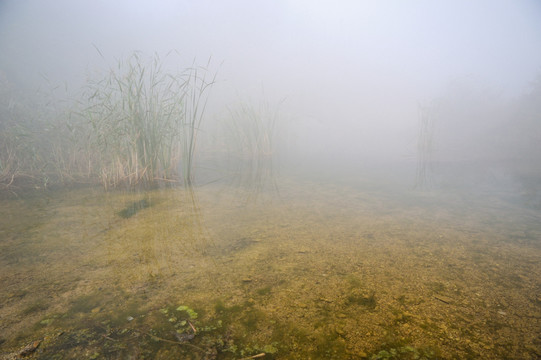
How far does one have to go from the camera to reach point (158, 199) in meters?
2.11

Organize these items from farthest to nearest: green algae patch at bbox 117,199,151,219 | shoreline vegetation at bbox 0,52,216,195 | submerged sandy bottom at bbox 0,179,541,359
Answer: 1. shoreline vegetation at bbox 0,52,216,195
2. green algae patch at bbox 117,199,151,219
3. submerged sandy bottom at bbox 0,179,541,359

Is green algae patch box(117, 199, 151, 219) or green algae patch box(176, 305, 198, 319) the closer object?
green algae patch box(176, 305, 198, 319)

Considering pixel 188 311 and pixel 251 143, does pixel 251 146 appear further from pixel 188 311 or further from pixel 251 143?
pixel 188 311

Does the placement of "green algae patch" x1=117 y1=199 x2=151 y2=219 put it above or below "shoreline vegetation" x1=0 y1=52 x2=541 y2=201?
below

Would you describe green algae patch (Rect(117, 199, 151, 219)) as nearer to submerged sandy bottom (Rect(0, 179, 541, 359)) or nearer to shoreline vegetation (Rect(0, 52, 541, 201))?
submerged sandy bottom (Rect(0, 179, 541, 359))

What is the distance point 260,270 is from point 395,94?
16697 millimetres

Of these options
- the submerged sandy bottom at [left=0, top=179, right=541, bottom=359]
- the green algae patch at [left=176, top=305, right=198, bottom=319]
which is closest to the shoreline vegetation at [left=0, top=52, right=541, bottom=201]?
the submerged sandy bottom at [left=0, top=179, right=541, bottom=359]

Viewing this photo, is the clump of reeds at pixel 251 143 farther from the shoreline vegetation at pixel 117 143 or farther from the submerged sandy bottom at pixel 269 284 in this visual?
the submerged sandy bottom at pixel 269 284

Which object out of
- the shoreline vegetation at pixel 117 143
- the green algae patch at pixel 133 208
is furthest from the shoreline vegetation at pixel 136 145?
the green algae patch at pixel 133 208

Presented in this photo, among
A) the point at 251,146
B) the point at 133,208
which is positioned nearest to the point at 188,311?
the point at 133,208

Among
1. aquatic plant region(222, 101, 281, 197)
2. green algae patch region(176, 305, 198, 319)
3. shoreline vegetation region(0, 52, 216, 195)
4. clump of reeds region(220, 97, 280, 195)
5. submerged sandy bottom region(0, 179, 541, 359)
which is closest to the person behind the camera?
submerged sandy bottom region(0, 179, 541, 359)

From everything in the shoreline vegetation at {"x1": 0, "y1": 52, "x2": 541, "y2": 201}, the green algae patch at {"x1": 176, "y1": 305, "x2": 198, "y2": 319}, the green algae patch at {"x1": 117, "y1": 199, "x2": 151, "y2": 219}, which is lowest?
the green algae patch at {"x1": 176, "y1": 305, "x2": 198, "y2": 319}

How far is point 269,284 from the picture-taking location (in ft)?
3.12

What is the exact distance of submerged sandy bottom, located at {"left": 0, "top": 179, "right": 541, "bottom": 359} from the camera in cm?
67
